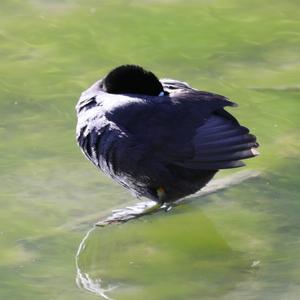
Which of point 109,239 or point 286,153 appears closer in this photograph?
point 109,239

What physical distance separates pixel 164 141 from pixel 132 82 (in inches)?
19.8

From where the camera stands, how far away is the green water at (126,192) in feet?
16.4

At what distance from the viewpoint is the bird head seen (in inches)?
230

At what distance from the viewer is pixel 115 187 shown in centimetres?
599

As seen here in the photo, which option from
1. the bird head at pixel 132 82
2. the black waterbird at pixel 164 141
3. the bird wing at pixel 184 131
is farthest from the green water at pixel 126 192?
the bird head at pixel 132 82

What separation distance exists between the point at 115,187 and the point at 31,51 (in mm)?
2093

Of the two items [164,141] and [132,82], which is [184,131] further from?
[132,82]

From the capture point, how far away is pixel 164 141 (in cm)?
555

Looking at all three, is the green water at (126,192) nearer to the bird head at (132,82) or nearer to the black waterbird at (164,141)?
the black waterbird at (164,141)

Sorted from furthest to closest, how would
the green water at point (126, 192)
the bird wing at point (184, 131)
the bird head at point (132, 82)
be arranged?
the bird head at point (132, 82) → the bird wing at point (184, 131) → the green water at point (126, 192)

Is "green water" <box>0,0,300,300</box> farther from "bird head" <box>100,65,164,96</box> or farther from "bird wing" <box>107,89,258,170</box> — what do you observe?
"bird head" <box>100,65,164,96</box>

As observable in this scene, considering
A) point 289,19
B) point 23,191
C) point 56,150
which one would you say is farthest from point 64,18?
point 23,191

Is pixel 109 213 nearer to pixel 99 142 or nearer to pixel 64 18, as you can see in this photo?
pixel 99 142

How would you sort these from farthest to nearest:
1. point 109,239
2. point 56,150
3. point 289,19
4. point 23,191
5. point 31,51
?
1. point 289,19
2. point 31,51
3. point 56,150
4. point 23,191
5. point 109,239
